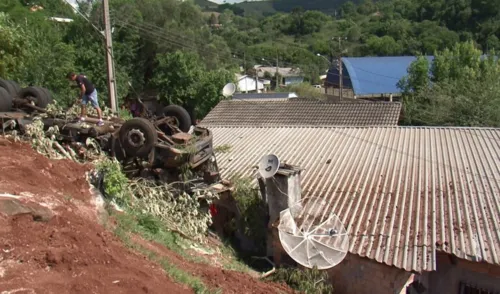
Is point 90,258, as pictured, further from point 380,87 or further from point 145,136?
point 380,87

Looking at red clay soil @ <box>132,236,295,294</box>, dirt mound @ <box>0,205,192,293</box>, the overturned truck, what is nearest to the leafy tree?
the overturned truck

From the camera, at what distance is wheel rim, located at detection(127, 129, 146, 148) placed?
849cm

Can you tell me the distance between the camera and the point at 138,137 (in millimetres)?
8500

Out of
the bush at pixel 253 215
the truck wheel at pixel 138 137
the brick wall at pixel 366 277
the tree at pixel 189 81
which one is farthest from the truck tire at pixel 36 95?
the tree at pixel 189 81

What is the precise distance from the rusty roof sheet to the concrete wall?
9.81m

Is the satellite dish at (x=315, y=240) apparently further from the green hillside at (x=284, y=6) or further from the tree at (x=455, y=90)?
the green hillside at (x=284, y=6)

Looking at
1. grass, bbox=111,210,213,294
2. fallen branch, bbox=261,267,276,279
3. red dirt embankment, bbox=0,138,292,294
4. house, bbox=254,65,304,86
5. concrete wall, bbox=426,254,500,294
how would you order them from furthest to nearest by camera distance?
house, bbox=254,65,304,86 < fallen branch, bbox=261,267,276,279 < concrete wall, bbox=426,254,500,294 < grass, bbox=111,210,213,294 < red dirt embankment, bbox=0,138,292,294

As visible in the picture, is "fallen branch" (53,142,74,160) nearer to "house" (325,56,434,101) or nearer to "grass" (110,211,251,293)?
"grass" (110,211,251,293)

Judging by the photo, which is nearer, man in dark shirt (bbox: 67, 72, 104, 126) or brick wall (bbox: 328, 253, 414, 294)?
brick wall (bbox: 328, 253, 414, 294)

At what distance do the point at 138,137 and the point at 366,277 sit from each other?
4721mm

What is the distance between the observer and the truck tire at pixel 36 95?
10.1 meters

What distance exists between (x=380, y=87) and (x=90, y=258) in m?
34.5

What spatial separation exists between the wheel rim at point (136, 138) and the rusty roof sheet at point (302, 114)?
9.29 metres

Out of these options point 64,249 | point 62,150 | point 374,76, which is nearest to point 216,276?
point 64,249
